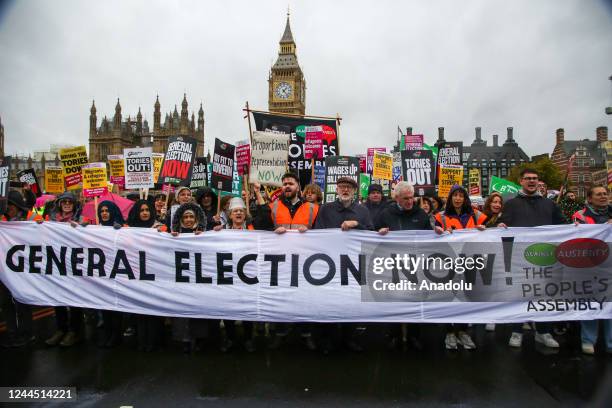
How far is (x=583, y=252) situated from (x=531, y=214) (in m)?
0.69

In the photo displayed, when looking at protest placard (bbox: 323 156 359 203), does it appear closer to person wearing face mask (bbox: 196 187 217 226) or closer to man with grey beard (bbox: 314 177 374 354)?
person wearing face mask (bbox: 196 187 217 226)

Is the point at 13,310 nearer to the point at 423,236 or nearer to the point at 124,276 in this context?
the point at 124,276

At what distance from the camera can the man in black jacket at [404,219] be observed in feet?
14.9

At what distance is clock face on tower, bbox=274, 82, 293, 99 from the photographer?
9688cm

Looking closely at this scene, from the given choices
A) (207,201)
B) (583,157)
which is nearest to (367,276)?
(207,201)

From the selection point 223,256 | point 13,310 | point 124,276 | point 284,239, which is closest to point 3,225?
point 13,310

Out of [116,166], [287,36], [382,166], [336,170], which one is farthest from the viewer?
[287,36]

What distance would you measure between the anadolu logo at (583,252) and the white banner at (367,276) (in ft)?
0.04

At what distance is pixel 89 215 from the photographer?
6914mm

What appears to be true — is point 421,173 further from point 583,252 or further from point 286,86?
point 286,86

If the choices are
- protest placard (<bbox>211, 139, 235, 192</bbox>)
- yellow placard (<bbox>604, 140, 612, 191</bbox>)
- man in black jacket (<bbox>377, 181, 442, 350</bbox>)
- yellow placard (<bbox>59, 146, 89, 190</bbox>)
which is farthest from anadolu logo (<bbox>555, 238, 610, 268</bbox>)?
yellow placard (<bbox>59, 146, 89, 190</bbox>)

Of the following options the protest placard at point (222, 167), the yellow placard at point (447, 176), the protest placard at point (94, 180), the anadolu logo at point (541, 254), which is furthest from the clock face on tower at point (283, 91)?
the anadolu logo at point (541, 254)

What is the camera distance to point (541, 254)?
4.38m

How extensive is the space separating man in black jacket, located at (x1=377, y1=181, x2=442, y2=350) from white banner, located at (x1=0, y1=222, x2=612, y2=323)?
209 millimetres
